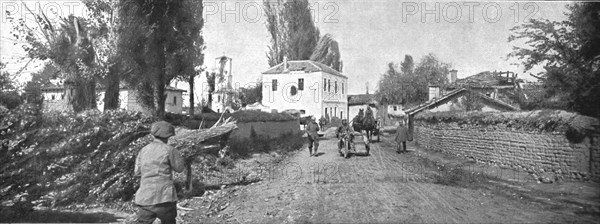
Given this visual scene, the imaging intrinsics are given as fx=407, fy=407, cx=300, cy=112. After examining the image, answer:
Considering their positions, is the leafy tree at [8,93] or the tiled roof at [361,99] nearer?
the leafy tree at [8,93]

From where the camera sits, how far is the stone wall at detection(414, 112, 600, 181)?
10.0 m

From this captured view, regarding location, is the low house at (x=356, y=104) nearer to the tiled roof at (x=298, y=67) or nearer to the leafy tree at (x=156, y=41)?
the tiled roof at (x=298, y=67)

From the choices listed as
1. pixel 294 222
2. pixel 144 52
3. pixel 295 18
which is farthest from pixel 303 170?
pixel 295 18

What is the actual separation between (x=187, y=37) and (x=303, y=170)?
8441mm

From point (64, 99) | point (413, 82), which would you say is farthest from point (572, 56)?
point (413, 82)

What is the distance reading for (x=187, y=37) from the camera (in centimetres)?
1788

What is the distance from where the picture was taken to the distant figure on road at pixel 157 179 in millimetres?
5273

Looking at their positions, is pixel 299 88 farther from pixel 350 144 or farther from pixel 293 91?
pixel 350 144

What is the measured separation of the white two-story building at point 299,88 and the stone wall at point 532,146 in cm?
2633

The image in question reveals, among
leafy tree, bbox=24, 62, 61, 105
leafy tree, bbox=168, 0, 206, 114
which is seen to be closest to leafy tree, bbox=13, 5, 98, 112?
leafy tree, bbox=24, 62, 61, 105

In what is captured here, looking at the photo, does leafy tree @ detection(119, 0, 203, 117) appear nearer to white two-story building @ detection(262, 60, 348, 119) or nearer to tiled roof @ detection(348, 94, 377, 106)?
white two-story building @ detection(262, 60, 348, 119)

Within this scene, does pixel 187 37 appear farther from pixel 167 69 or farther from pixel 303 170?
pixel 303 170

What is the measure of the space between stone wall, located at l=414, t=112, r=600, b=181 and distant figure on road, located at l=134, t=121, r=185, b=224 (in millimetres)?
9741

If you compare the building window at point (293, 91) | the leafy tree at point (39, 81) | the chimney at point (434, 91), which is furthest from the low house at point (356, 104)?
the leafy tree at point (39, 81)
